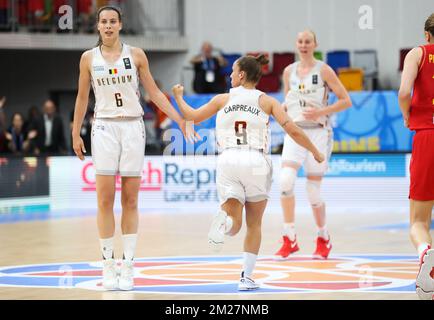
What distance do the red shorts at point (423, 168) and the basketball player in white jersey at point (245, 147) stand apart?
106 cm

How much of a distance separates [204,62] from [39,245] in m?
10.3

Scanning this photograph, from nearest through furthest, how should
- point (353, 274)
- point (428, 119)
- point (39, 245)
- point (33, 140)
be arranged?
point (428, 119) → point (353, 274) → point (39, 245) → point (33, 140)

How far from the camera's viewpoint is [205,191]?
16.9 metres

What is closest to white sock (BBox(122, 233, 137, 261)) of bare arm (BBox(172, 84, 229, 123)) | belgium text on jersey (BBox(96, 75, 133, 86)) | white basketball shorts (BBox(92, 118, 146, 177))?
white basketball shorts (BBox(92, 118, 146, 177))

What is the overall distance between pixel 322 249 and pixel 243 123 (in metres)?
2.78

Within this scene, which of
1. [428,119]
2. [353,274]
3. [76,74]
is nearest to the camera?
[428,119]

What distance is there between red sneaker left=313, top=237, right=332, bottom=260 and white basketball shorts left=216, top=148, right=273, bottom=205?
245cm

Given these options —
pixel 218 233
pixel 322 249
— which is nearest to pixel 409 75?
pixel 218 233

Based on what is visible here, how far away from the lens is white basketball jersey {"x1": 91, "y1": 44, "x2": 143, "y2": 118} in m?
7.62

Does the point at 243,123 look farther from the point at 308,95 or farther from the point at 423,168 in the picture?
the point at 308,95

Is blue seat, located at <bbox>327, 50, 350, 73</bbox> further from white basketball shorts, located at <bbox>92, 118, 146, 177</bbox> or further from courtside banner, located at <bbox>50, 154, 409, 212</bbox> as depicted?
white basketball shorts, located at <bbox>92, 118, 146, 177</bbox>

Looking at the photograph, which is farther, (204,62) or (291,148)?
(204,62)

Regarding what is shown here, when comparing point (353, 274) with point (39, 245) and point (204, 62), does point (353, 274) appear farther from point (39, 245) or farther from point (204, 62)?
point (204, 62)

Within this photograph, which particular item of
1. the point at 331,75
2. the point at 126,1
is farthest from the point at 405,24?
the point at 331,75
